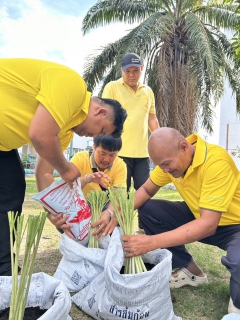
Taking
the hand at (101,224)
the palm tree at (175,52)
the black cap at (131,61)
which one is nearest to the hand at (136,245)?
the hand at (101,224)

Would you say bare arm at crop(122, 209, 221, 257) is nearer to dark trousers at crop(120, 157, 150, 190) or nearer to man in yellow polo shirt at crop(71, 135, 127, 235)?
man in yellow polo shirt at crop(71, 135, 127, 235)

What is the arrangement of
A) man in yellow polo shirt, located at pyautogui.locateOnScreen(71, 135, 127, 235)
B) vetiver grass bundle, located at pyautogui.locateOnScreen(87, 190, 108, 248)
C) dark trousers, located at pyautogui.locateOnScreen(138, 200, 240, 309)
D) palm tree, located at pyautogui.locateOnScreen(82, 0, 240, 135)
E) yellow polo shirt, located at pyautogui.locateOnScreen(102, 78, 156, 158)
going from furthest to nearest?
palm tree, located at pyautogui.locateOnScreen(82, 0, 240, 135) → yellow polo shirt, located at pyautogui.locateOnScreen(102, 78, 156, 158) → man in yellow polo shirt, located at pyautogui.locateOnScreen(71, 135, 127, 235) → dark trousers, located at pyautogui.locateOnScreen(138, 200, 240, 309) → vetiver grass bundle, located at pyautogui.locateOnScreen(87, 190, 108, 248)

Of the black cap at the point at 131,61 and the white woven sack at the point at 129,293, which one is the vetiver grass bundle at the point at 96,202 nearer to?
the white woven sack at the point at 129,293

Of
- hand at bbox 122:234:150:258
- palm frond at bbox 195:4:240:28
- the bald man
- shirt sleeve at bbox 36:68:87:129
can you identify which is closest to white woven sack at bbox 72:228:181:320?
hand at bbox 122:234:150:258

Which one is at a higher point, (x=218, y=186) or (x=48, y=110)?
(x=48, y=110)

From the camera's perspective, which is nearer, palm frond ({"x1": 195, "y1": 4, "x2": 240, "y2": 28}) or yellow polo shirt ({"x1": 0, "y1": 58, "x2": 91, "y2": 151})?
yellow polo shirt ({"x1": 0, "y1": 58, "x2": 91, "y2": 151})

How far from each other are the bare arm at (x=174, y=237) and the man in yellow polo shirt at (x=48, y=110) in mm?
473

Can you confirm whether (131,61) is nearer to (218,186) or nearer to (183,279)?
(218,186)

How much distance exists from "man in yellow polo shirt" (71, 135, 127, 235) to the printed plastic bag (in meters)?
0.34

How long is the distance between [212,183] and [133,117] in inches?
62.3

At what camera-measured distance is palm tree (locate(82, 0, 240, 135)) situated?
8.43 m

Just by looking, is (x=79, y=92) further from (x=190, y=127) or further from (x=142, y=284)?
(x=190, y=127)

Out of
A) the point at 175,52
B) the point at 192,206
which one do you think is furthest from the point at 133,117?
the point at 175,52

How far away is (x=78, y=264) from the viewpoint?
6.16ft
